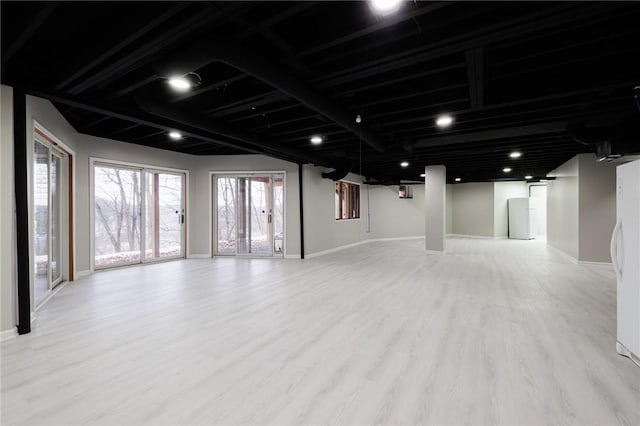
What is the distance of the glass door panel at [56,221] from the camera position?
15.5ft

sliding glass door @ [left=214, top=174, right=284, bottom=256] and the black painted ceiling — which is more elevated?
the black painted ceiling

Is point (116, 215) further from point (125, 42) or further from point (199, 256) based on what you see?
point (125, 42)

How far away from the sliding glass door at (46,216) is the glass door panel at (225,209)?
3.32 metres

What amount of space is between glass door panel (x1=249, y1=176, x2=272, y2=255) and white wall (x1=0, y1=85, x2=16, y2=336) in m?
5.11

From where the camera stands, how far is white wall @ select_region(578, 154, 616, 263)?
6.38 metres

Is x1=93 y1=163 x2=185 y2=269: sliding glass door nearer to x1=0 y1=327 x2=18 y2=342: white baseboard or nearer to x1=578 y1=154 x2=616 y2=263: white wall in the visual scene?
x1=0 y1=327 x2=18 y2=342: white baseboard

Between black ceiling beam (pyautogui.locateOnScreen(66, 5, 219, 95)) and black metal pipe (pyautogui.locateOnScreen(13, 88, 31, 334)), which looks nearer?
black ceiling beam (pyautogui.locateOnScreen(66, 5, 219, 95))

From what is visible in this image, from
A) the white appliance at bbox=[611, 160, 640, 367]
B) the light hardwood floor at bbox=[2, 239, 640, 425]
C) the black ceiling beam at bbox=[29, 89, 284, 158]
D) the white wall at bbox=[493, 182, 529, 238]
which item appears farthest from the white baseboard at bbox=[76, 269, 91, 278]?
the white wall at bbox=[493, 182, 529, 238]

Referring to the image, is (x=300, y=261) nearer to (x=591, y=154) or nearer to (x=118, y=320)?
(x=118, y=320)

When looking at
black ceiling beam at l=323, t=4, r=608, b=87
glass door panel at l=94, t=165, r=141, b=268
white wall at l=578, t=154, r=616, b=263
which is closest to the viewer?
black ceiling beam at l=323, t=4, r=608, b=87

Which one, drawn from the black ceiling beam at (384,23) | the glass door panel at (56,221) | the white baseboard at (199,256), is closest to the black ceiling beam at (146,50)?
the black ceiling beam at (384,23)

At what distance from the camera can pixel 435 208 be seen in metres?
8.72

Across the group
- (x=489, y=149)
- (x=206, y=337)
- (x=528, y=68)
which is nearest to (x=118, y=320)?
(x=206, y=337)

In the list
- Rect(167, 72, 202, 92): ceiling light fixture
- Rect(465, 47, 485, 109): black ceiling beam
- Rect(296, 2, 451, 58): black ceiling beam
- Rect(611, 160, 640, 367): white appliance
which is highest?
Rect(296, 2, 451, 58): black ceiling beam
